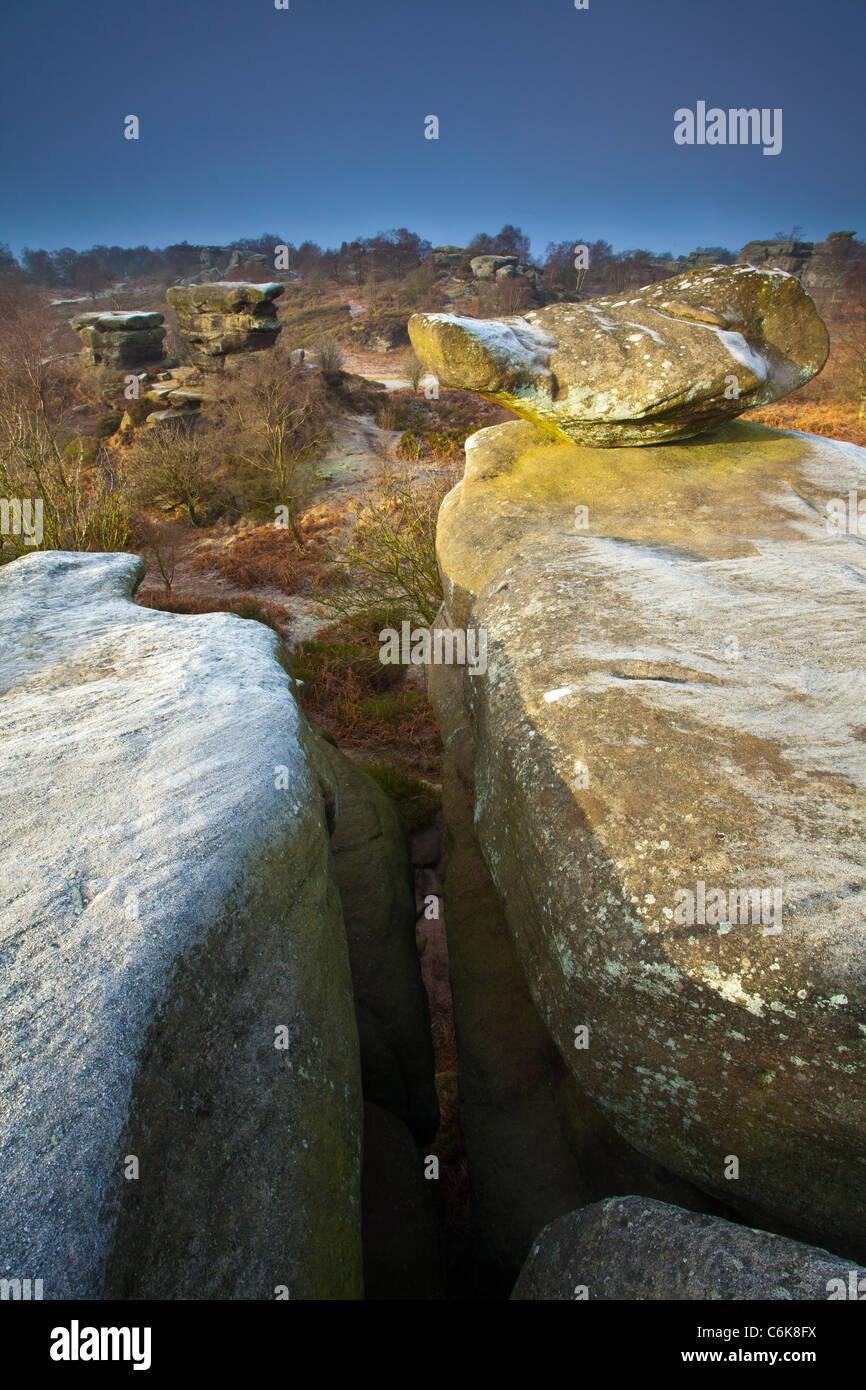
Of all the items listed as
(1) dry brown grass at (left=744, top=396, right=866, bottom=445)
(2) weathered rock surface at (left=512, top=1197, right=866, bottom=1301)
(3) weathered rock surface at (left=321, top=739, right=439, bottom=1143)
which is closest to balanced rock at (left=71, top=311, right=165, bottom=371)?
(1) dry brown grass at (left=744, top=396, right=866, bottom=445)

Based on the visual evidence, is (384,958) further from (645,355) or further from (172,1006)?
(645,355)

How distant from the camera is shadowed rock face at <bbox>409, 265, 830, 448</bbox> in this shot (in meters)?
5.28

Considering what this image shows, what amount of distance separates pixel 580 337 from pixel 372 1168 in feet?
20.3

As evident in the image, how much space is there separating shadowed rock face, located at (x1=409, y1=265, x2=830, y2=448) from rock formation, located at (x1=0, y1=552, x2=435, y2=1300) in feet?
11.4

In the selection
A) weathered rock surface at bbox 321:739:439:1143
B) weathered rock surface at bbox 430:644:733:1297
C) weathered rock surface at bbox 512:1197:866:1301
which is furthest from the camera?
Answer: weathered rock surface at bbox 321:739:439:1143

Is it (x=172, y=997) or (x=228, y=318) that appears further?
(x=228, y=318)

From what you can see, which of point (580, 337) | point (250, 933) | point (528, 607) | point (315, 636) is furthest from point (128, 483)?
point (250, 933)

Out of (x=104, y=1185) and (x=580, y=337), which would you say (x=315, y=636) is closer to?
(x=580, y=337)

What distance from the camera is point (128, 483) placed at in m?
16.3

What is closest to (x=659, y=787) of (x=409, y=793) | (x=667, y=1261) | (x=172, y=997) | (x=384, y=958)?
(x=667, y=1261)

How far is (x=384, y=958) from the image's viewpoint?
4367 mm

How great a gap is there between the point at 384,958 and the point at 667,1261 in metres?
2.66

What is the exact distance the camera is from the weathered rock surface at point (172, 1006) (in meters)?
1.71

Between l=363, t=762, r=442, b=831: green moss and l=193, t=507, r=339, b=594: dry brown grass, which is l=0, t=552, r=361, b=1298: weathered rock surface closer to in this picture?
l=363, t=762, r=442, b=831: green moss
